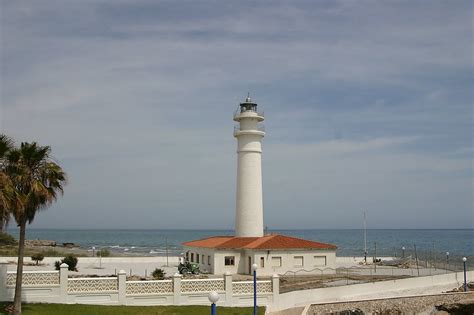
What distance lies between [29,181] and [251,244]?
55.0 ft

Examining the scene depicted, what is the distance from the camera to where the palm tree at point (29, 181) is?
2056 cm

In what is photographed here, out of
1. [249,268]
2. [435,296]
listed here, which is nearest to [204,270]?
[249,268]

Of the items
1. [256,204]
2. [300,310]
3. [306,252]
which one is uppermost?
[256,204]

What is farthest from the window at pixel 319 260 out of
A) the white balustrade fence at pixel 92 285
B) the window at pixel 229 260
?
the white balustrade fence at pixel 92 285

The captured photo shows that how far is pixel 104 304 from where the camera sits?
23547 mm

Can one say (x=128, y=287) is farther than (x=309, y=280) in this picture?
No

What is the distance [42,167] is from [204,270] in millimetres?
17177

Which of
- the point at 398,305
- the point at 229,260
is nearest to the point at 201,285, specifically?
the point at 229,260

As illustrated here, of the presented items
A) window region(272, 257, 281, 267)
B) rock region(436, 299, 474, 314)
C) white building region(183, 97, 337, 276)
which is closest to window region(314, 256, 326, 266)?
white building region(183, 97, 337, 276)

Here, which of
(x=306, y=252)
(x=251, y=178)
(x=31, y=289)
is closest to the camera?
(x=31, y=289)

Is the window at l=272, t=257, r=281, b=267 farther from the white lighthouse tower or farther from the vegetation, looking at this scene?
the vegetation

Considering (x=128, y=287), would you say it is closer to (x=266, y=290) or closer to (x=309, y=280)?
(x=266, y=290)

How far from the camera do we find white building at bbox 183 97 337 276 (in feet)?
111

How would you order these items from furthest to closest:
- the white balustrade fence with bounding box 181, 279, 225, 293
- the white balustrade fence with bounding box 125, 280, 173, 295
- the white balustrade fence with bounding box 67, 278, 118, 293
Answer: the white balustrade fence with bounding box 181, 279, 225, 293, the white balustrade fence with bounding box 125, 280, 173, 295, the white balustrade fence with bounding box 67, 278, 118, 293
